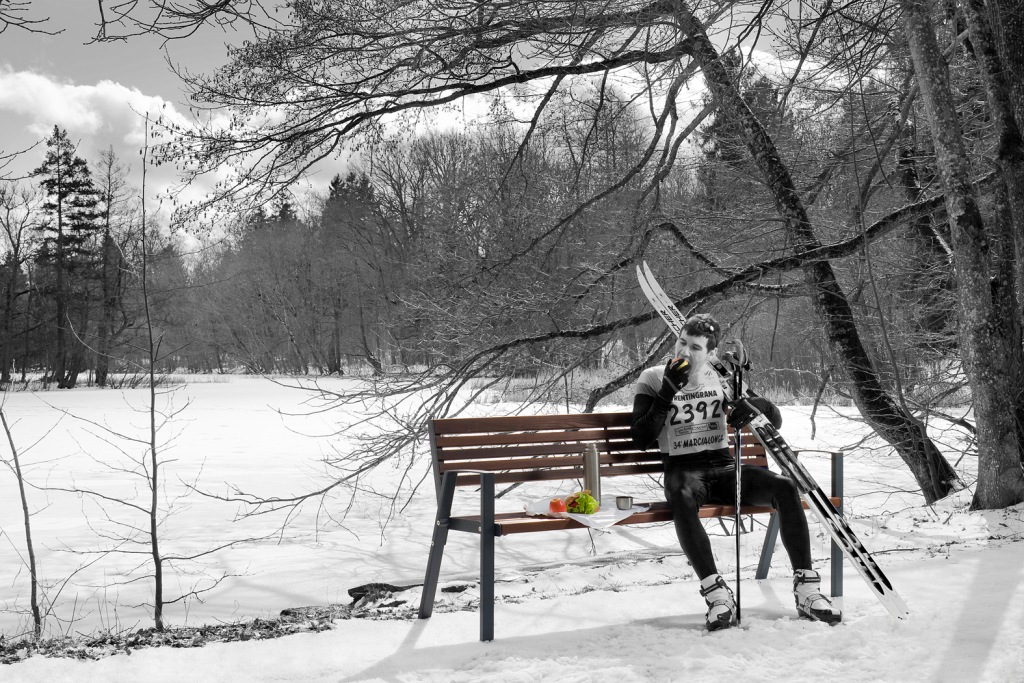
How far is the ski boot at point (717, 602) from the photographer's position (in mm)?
3143

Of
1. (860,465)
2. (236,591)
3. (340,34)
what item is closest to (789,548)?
(236,591)

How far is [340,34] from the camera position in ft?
18.6

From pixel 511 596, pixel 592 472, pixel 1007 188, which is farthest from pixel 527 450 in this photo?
pixel 1007 188

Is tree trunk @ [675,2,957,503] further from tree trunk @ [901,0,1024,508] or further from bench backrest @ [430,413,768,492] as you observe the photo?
bench backrest @ [430,413,768,492]

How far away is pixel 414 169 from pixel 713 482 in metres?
24.9

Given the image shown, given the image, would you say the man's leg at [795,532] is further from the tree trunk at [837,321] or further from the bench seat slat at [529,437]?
the tree trunk at [837,321]

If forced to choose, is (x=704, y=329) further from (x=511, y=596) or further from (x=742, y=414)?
(x=511, y=596)

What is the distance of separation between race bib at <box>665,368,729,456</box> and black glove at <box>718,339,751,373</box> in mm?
123

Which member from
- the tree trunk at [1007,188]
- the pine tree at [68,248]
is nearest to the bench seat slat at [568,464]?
the tree trunk at [1007,188]

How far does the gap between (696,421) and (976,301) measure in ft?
8.08

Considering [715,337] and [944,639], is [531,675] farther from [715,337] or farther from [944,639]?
[715,337]

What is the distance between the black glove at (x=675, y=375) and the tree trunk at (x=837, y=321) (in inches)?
132

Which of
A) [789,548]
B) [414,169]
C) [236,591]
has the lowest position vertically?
[236,591]

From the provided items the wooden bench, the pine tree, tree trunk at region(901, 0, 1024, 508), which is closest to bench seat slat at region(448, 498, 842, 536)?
the wooden bench
